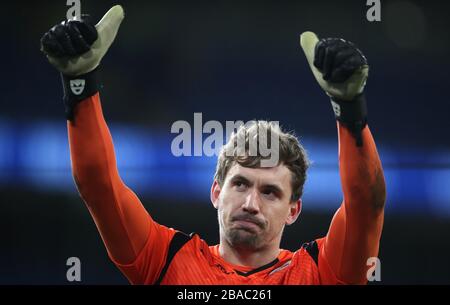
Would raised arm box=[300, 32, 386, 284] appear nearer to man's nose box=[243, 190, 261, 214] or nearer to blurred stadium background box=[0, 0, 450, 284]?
man's nose box=[243, 190, 261, 214]

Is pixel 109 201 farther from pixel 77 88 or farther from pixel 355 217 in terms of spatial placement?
pixel 355 217

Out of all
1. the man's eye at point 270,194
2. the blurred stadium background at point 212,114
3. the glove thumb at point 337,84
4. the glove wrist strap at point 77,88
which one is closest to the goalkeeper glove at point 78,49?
the glove wrist strap at point 77,88

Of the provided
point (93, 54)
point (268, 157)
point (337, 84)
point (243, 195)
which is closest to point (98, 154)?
point (93, 54)

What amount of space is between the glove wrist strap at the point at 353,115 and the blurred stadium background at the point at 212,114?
88.3 inches

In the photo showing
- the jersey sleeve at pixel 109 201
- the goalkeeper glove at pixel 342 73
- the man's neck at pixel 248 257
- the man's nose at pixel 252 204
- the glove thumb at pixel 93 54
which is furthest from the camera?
the man's neck at pixel 248 257

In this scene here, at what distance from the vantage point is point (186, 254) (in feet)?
8.66

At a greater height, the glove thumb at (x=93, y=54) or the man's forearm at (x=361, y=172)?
the glove thumb at (x=93, y=54)

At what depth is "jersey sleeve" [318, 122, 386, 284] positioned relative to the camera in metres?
2.25

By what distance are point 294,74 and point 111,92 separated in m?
1.36

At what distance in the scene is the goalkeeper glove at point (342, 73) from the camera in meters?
2.05

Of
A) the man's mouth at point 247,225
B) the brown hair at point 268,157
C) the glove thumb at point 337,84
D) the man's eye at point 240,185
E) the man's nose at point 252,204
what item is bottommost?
the man's mouth at point 247,225

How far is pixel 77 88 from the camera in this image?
2.29 metres

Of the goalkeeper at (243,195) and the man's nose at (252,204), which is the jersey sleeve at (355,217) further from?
the man's nose at (252,204)

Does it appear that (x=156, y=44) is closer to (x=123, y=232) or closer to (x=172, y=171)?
(x=172, y=171)
